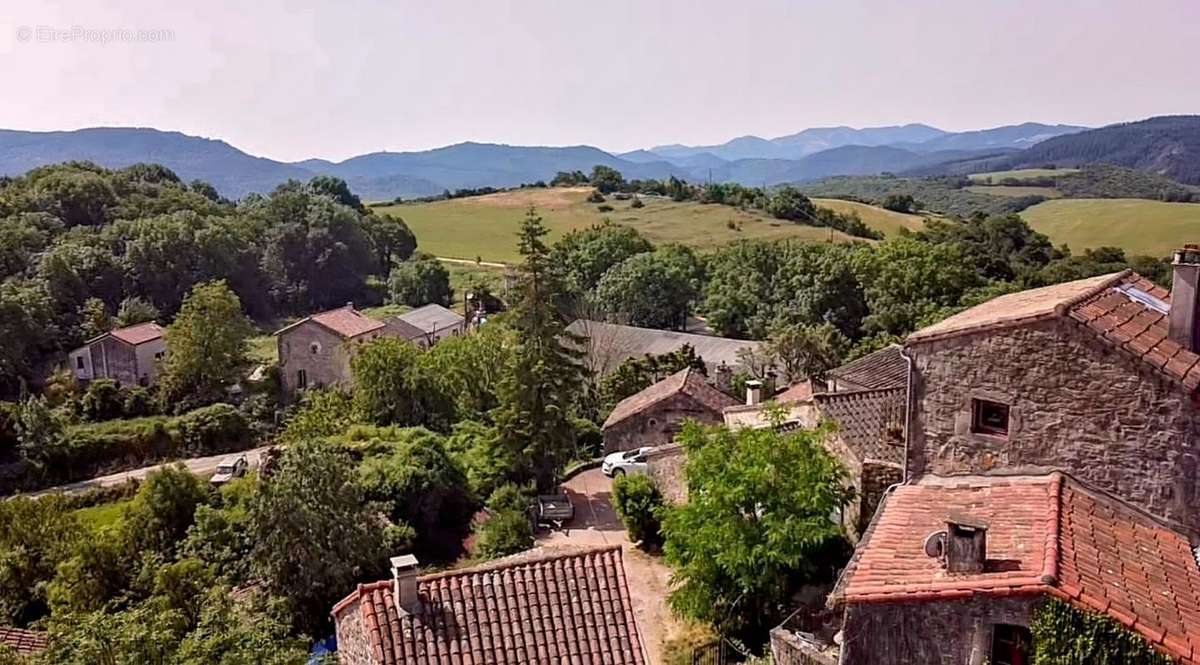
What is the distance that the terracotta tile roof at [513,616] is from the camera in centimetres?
1180

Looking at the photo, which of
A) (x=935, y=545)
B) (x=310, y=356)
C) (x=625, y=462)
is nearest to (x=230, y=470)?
(x=310, y=356)

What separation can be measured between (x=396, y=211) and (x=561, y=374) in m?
113

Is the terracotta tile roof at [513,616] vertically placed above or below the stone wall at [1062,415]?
below

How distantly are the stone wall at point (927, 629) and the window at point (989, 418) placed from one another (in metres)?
3.90

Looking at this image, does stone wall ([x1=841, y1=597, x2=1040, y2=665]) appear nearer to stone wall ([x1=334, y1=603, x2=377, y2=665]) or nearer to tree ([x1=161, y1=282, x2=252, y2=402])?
stone wall ([x1=334, y1=603, x2=377, y2=665])

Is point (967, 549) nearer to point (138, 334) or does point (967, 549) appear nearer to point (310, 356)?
point (310, 356)

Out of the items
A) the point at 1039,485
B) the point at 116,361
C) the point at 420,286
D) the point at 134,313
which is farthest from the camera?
the point at 420,286

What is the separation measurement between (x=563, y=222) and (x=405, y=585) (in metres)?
104

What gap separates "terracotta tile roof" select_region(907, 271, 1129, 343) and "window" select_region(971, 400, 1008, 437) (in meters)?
1.05

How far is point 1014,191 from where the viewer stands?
480ft

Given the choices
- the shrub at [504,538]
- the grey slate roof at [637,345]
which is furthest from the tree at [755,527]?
the grey slate roof at [637,345]

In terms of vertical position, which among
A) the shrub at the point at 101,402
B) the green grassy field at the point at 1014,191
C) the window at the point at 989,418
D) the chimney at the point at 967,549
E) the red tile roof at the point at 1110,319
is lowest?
the shrub at the point at 101,402

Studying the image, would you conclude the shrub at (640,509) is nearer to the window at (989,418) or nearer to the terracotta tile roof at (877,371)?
the terracotta tile roof at (877,371)

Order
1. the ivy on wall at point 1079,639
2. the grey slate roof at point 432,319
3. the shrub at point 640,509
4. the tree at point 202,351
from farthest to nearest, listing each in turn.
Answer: the grey slate roof at point 432,319 < the tree at point 202,351 < the shrub at point 640,509 < the ivy on wall at point 1079,639
